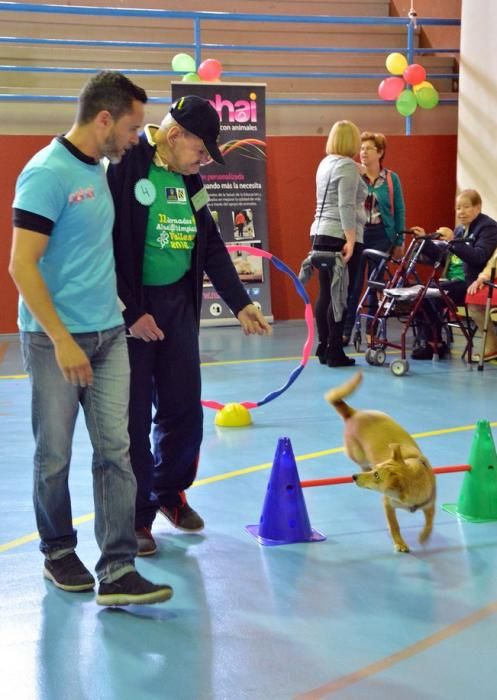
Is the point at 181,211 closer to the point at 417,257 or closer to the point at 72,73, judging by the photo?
the point at 417,257

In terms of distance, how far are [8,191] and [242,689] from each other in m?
8.41

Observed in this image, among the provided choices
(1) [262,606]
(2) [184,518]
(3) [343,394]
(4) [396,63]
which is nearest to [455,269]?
(4) [396,63]

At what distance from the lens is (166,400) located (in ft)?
12.4

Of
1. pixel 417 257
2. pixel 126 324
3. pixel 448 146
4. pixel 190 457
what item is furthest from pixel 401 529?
pixel 448 146

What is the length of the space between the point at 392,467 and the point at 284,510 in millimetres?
512

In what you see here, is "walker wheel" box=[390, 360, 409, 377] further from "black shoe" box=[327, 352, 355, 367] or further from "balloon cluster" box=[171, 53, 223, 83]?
"balloon cluster" box=[171, 53, 223, 83]

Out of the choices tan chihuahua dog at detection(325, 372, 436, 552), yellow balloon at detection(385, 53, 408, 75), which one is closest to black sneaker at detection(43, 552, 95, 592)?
tan chihuahua dog at detection(325, 372, 436, 552)

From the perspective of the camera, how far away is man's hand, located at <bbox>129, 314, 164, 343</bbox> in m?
3.49

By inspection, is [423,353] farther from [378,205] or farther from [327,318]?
[378,205]

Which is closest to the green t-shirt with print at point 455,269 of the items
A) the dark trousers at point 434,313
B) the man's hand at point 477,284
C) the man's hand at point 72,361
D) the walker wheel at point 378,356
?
the dark trousers at point 434,313

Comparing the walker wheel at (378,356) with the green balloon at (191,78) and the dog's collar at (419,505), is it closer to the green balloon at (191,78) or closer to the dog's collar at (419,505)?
the green balloon at (191,78)

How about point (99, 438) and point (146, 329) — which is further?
point (146, 329)

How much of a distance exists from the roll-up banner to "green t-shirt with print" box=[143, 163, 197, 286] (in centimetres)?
670

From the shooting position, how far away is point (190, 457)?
3863 millimetres
